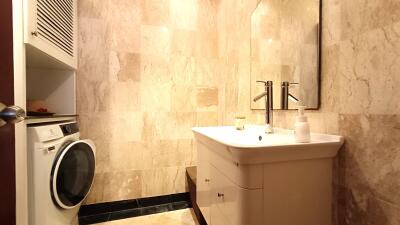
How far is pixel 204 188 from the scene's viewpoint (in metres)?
1.33

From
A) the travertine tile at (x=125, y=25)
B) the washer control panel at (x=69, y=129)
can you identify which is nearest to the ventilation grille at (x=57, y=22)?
the travertine tile at (x=125, y=25)

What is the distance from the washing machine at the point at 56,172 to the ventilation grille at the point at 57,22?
590 millimetres

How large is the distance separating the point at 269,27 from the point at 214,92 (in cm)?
99

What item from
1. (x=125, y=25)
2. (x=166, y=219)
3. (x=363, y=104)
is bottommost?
(x=166, y=219)

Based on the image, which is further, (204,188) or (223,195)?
(204,188)

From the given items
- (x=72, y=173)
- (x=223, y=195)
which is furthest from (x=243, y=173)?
(x=72, y=173)

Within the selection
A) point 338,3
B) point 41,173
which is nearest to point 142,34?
point 41,173

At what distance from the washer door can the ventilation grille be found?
0.74 m

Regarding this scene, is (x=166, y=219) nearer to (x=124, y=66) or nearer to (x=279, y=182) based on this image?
(x=279, y=182)

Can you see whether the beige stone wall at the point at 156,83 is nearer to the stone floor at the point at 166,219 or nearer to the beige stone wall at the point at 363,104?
the stone floor at the point at 166,219

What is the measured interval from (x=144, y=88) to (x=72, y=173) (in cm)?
97

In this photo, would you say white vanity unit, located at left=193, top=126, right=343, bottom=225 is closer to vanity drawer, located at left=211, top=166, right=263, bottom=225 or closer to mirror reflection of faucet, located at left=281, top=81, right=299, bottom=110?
vanity drawer, located at left=211, top=166, right=263, bottom=225

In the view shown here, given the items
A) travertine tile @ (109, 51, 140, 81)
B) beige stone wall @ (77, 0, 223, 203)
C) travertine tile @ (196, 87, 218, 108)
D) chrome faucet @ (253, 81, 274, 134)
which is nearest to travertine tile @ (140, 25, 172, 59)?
beige stone wall @ (77, 0, 223, 203)

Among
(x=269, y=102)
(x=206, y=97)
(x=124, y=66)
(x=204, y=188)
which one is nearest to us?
(x=269, y=102)
